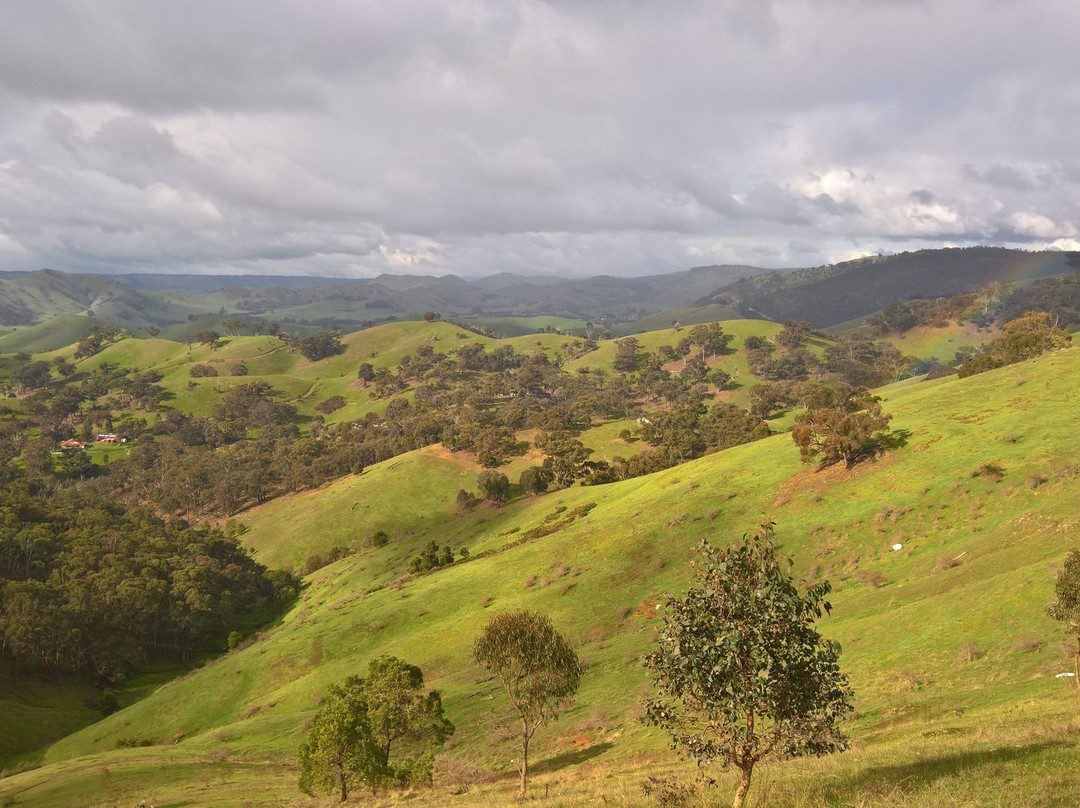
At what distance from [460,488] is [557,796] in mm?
133276

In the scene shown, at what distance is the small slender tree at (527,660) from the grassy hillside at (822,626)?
4.12 m

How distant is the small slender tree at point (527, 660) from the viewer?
33844 mm

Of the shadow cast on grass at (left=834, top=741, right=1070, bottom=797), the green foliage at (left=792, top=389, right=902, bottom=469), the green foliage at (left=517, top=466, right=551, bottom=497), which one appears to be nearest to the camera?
the shadow cast on grass at (left=834, top=741, right=1070, bottom=797)

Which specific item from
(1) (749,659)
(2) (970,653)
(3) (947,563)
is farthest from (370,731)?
(3) (947,563)

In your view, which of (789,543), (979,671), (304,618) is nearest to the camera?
(979,671)

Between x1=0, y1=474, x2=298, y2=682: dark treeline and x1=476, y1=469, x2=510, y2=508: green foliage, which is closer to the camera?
x1=0, y1=474, x2=298, y2=682: dark treeline

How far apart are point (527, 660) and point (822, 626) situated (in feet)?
88.4

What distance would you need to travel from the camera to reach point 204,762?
162 ft

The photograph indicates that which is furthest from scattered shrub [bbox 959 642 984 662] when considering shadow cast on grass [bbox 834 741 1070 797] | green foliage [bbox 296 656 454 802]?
green foliage [bbox 296 656 454 802]

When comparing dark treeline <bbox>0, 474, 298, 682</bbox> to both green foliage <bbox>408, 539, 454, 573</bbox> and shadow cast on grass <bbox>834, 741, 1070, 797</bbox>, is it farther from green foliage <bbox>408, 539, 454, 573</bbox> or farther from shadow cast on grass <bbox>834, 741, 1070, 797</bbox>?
shadow cast on grass <bbox>834, 741, 1070, 797</bbox>

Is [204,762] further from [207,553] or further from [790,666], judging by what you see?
[207,553]

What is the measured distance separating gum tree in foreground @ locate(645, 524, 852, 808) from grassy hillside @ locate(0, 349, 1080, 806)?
11.5 feet

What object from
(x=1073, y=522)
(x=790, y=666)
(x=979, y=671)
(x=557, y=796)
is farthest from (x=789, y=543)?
(x=790, y=666)

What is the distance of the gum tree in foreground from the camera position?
14609mm
